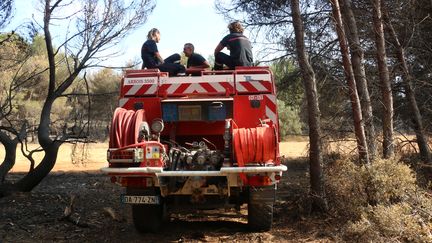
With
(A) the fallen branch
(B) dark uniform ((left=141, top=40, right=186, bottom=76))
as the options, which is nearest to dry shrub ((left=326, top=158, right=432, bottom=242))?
(B) dark uniform ((left=141, top=40, right=186, bottom=76))

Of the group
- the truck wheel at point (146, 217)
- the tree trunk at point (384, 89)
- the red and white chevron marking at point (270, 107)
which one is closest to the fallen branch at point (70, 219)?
the truck wheel at point (146, 217)

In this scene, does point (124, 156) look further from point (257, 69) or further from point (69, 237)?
point (257, 69)

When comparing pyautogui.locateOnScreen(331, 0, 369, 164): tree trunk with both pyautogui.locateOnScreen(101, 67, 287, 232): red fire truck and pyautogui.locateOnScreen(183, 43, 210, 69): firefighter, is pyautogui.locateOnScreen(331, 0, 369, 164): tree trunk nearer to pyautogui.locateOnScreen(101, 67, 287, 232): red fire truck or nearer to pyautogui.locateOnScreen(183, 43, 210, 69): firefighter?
pyautogui.locateOnScreen(101, 67, 287, 232): red fire truck

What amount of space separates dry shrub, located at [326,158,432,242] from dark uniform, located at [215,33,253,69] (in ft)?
7.92

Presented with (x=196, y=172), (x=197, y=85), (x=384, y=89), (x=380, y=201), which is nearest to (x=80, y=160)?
(x=197, y=85)

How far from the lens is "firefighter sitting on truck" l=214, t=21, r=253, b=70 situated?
8.56 metres

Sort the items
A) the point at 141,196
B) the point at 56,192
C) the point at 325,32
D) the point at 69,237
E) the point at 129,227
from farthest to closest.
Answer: the point at 325,32 < the point at 56,192 < the point at 129,227 < the point at 69,237 < the point at 141,196

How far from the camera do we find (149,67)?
8875mm

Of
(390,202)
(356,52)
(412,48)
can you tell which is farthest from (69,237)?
(412,48)

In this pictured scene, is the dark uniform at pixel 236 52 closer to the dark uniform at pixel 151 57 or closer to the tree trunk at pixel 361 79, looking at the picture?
the dark uniform at pixel 151 57

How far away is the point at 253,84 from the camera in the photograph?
7.48m

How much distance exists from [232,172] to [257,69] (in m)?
2.01

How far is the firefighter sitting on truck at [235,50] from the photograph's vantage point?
8.56 metres

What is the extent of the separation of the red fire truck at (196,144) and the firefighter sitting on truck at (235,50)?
0.92 meters
